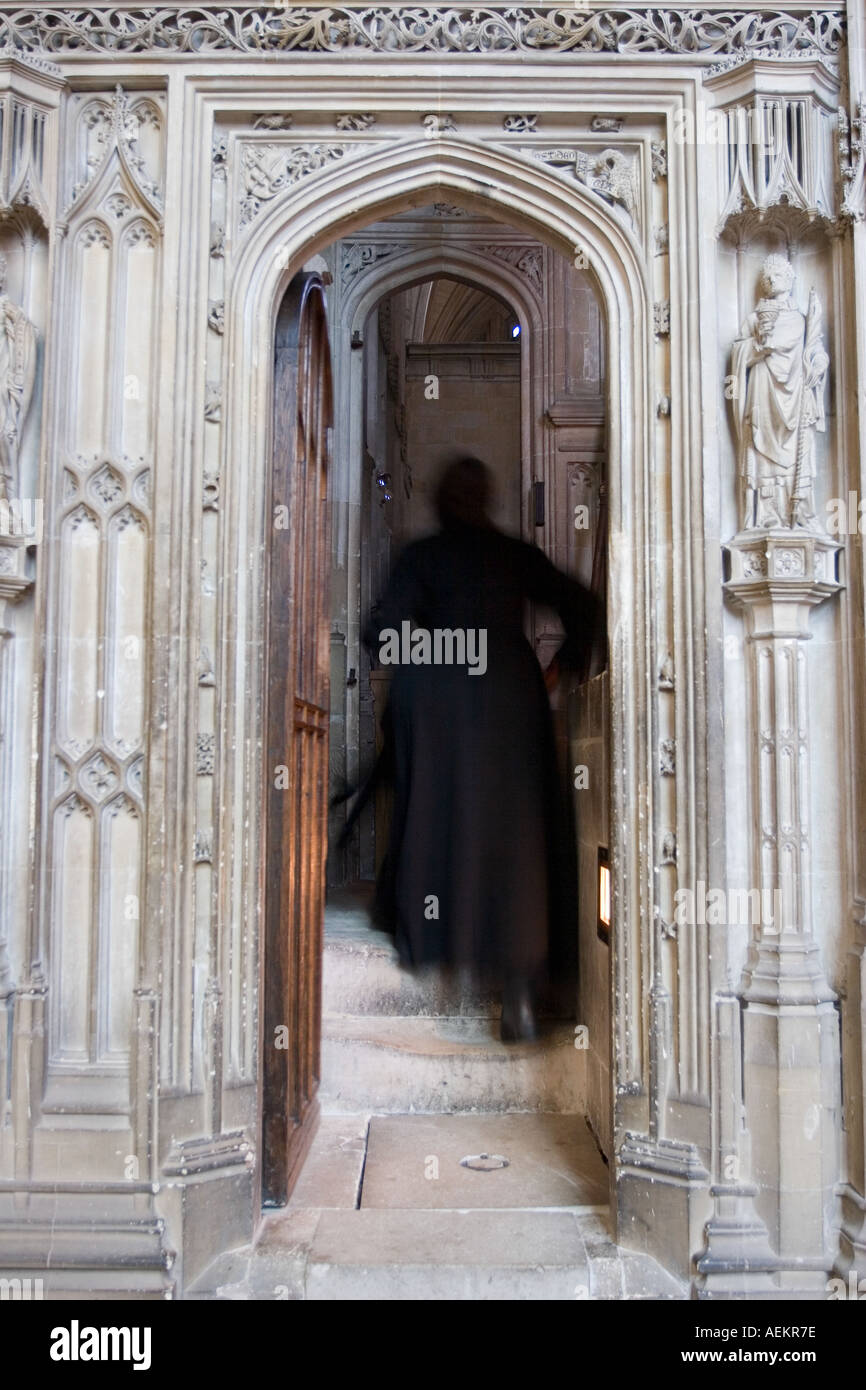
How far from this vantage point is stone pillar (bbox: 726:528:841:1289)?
335 centimetres

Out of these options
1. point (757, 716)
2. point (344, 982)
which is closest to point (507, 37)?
point (757, 716)

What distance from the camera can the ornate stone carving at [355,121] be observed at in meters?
3.81

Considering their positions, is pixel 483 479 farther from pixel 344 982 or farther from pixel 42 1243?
pixel 42 1243

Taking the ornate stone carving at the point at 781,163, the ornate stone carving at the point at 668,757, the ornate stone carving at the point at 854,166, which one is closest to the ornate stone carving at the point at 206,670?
the ornate stone carving at the point at 668,757

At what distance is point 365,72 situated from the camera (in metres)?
3.73

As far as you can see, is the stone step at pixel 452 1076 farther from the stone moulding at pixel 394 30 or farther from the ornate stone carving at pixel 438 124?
the stone moulding at pixel 394 30

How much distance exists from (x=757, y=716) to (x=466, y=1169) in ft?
6.97

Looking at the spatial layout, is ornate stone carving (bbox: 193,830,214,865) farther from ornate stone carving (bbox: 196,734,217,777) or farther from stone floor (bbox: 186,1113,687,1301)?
stone floor (bbox: 186,1113,687,1301)

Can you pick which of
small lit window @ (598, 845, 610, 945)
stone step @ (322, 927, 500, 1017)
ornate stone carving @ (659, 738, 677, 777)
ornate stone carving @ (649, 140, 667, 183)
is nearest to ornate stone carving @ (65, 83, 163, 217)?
ornate stone carving @ (649, 140, 667, 183)

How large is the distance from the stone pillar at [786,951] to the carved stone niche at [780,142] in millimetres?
1094

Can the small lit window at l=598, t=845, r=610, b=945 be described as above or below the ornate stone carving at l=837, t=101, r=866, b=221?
below

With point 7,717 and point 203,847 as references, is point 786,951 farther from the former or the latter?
point 7,717

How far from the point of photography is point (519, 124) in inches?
150

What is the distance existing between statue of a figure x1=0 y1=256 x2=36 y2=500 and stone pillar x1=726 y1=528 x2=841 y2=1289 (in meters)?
2.41
